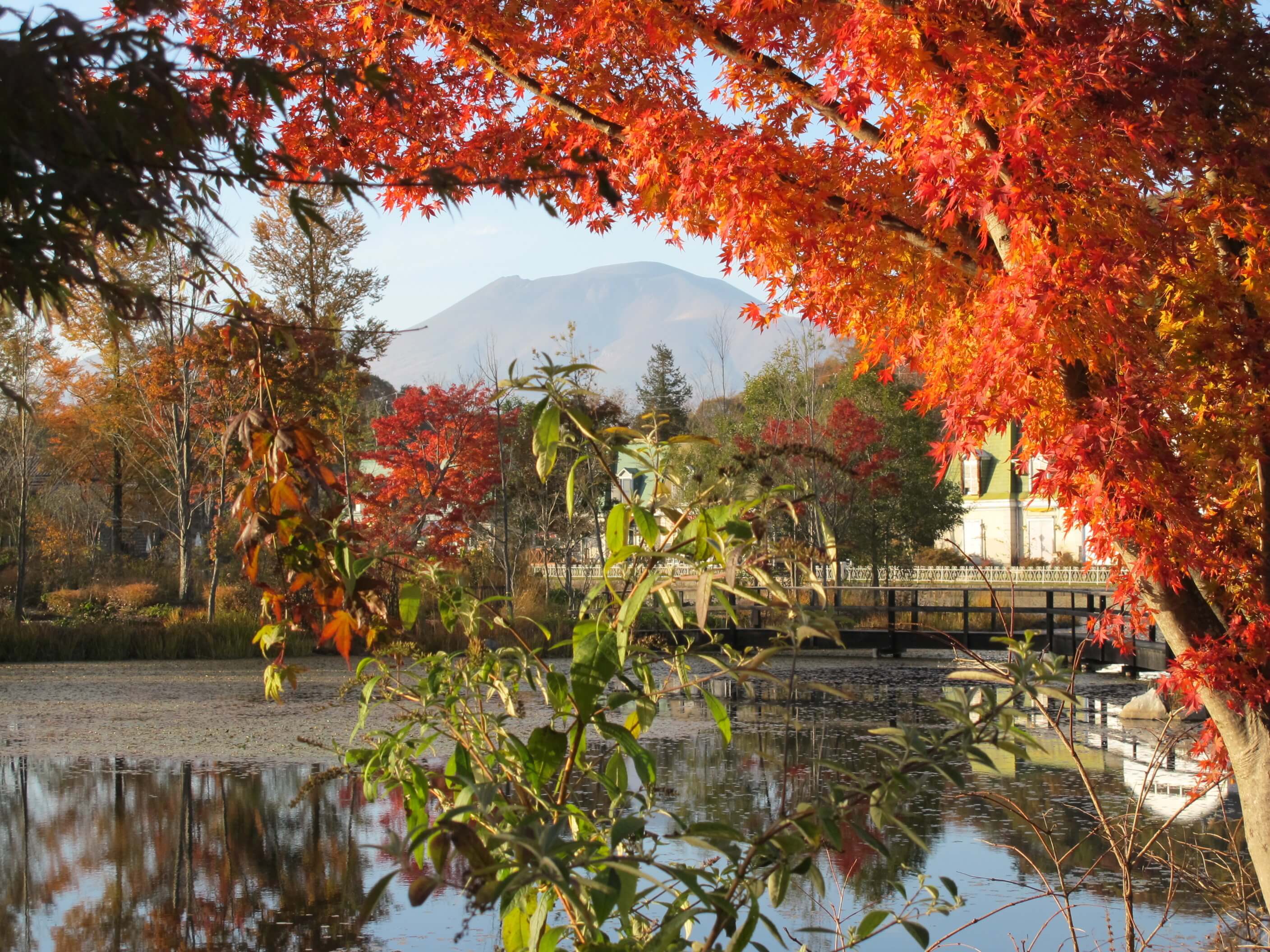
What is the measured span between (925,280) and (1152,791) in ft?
17.3

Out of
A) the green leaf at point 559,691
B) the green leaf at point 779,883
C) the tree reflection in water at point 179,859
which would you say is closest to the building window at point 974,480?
the tree reflection in water at point 179,859

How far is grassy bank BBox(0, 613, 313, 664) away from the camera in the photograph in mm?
16609

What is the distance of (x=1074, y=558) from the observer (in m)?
36.1

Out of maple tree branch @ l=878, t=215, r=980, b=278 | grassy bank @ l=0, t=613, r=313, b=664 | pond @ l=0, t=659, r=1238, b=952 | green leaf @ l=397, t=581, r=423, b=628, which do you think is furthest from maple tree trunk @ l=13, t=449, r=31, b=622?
green leaf @ l=397, t=581, r=423, b=628

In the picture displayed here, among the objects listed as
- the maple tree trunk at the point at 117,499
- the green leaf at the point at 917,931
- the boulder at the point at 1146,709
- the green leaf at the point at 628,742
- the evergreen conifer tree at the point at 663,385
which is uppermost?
the evergreen conifer tree at the point at 663,385

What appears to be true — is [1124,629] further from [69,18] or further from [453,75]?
[69,18]

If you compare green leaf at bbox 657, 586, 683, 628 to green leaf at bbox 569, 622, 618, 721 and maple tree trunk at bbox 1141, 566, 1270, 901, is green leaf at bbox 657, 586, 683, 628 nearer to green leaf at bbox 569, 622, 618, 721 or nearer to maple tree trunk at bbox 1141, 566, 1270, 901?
green leaf at bbox 569, 622, 618, 721

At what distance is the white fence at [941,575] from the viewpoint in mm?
27688

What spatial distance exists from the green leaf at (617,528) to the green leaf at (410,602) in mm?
417

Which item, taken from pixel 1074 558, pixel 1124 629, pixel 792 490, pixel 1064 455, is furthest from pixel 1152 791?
pixel 1074 558

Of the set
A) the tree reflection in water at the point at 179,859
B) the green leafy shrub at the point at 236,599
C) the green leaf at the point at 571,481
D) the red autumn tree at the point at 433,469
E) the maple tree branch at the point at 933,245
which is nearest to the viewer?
the green leaf at the point at 571,481

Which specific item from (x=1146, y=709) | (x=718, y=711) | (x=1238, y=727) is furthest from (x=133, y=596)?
(x=718, y=711)

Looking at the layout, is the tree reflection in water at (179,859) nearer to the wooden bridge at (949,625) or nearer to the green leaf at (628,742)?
the green leaf at (628,742)

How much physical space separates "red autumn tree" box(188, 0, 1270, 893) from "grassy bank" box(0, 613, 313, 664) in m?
13.7
